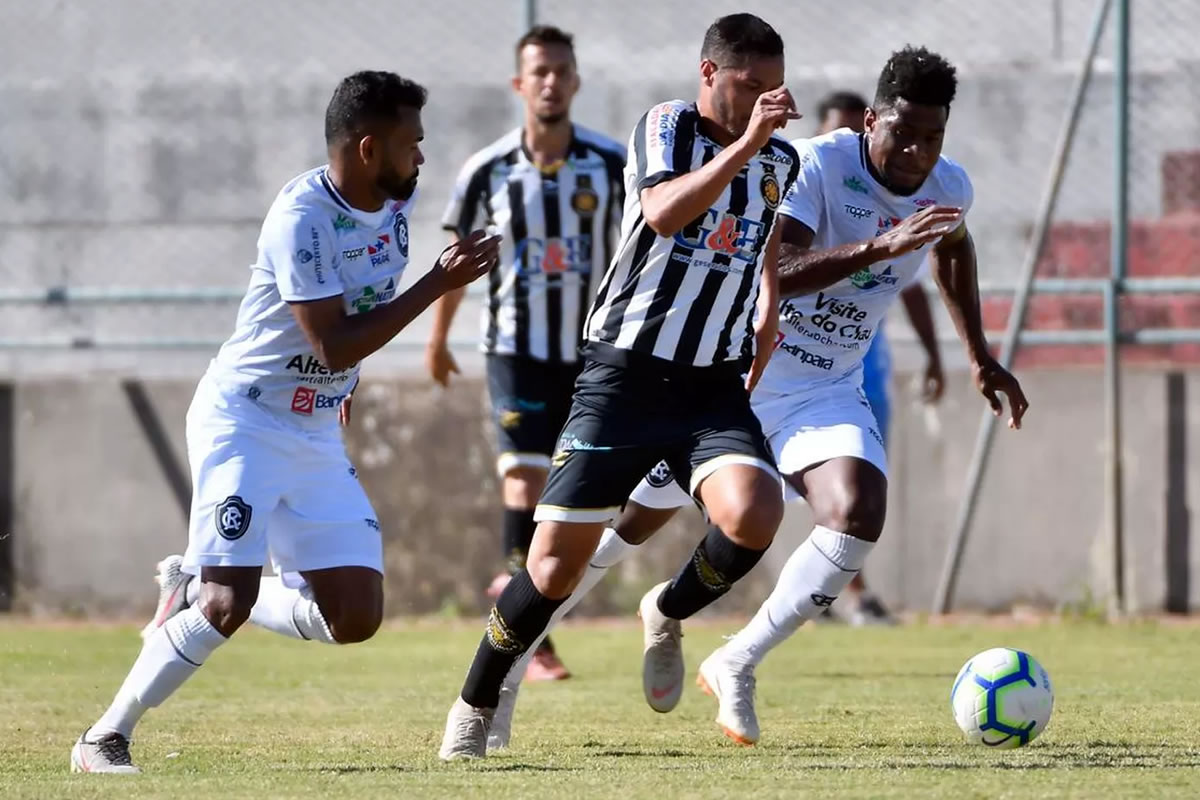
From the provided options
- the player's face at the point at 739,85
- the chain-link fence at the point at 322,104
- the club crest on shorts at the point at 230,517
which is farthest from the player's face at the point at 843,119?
the club crest on shorts at the point at 230,517

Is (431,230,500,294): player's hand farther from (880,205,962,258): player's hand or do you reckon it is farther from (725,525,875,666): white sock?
(725,525,875,666): white sock

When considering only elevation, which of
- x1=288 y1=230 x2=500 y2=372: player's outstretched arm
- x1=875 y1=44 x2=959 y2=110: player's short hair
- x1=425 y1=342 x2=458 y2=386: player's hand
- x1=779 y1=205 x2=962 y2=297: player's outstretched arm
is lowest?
x1=425 y1=342 x2=458 y2=386: player's hand

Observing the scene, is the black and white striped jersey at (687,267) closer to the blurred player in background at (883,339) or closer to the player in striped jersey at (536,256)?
the player in striped jersey at (536,256)

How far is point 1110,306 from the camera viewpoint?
1094cm

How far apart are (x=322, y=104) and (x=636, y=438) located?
8.38 meters

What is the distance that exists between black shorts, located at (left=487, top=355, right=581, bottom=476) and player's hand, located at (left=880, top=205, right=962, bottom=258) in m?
3.04

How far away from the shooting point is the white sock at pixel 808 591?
6219 millimetres

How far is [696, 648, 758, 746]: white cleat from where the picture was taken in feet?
19.7

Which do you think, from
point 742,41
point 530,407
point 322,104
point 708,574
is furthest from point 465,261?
point 322,104

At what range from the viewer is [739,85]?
222 inches

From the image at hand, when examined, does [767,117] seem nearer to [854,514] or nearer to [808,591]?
[854,514]

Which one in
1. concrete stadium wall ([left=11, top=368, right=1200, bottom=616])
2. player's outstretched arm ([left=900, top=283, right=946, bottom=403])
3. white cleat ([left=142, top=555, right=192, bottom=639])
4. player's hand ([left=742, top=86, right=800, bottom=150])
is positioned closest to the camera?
player's hand ([left=742, top=86, right=800, bottom=150])

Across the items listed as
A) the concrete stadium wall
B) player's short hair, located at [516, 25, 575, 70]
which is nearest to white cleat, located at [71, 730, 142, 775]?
player's short hair, located at [516, 25, 575, 70]

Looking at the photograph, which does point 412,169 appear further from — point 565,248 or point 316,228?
point 565,248
